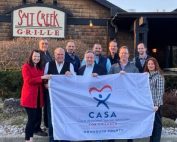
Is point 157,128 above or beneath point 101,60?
beneath

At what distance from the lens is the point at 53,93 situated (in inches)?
340

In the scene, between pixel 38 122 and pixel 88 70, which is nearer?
pixel 88 70

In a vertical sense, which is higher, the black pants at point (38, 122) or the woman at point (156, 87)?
the woman at point (156, 87)

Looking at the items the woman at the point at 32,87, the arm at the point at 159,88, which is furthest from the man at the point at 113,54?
the woman at the point at 32,87

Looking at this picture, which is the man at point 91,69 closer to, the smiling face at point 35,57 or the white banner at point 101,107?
the white banner at point 101,107

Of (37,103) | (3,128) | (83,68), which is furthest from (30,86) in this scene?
(3,128)

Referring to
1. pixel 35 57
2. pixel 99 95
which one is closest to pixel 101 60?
pixel 99 95

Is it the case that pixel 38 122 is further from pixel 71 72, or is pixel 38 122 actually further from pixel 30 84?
pixel 71 72

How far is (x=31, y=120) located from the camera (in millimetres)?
8719

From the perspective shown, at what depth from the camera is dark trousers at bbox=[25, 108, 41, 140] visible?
8727 mm

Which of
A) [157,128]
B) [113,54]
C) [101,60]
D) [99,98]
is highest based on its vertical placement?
[113,54]

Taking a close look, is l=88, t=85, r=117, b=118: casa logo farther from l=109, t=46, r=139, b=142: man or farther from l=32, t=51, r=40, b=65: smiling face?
l=32, t=51, r=40, b=65: smiling face

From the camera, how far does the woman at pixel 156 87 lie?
342 inches

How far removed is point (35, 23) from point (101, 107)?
1043cm
